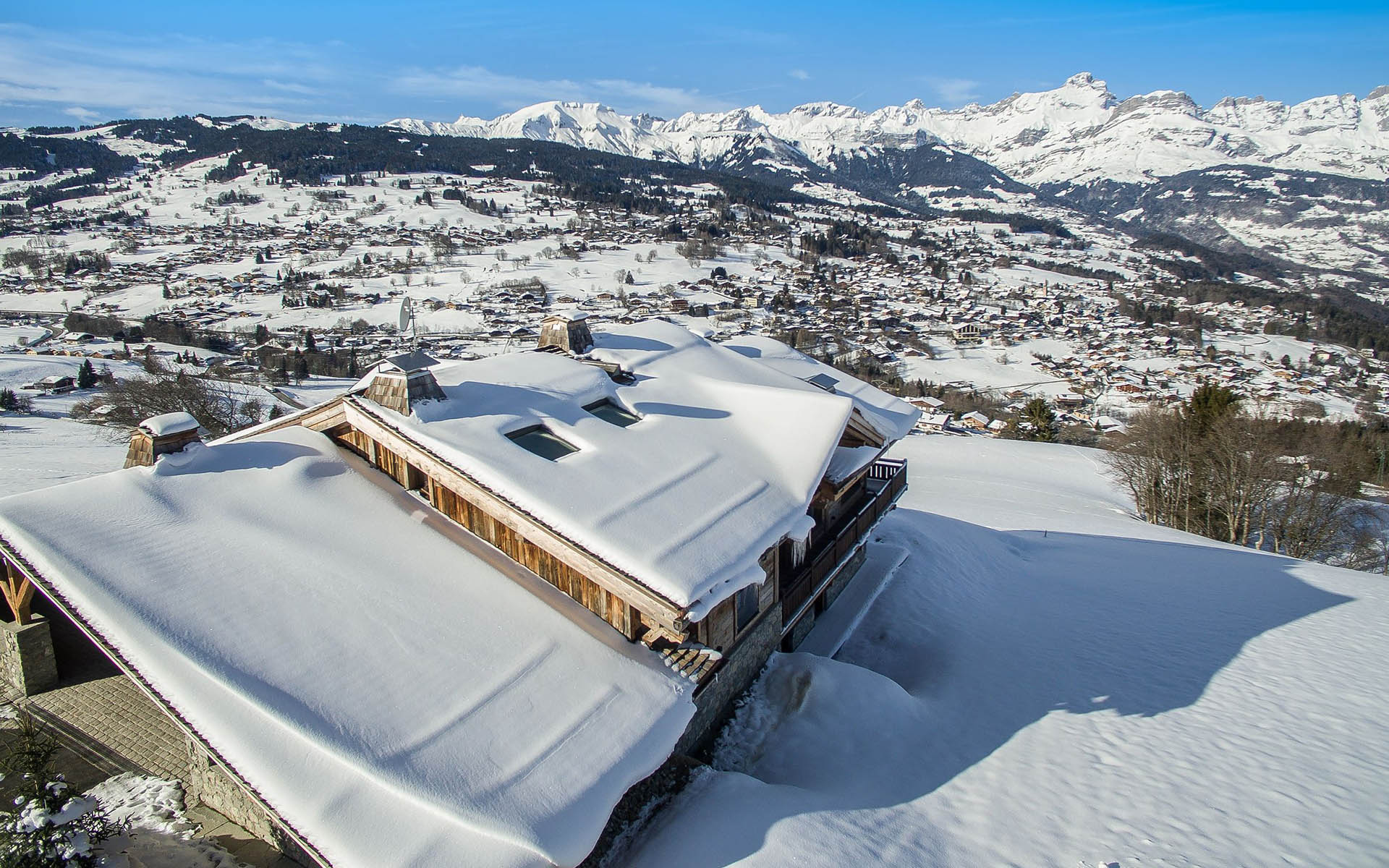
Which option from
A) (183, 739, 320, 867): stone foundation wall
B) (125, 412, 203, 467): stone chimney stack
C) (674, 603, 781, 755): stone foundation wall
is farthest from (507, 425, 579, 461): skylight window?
(183, 739, 320, 867): stone foundation wall

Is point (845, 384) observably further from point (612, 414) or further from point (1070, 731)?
point (1070, 731)

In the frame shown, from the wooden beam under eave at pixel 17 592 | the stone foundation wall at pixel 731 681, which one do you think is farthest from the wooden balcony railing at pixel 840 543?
the wooden beam under eave at pixel 17 592

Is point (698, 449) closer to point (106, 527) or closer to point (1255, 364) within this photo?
point (106, 527)

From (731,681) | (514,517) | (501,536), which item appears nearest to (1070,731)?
→ (731,681)

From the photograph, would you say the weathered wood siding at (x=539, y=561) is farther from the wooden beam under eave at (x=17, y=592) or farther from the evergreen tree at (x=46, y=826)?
the wooden beam under eave at (x=17, y=592)

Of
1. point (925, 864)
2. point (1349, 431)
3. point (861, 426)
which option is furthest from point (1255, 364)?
point (925, 864)

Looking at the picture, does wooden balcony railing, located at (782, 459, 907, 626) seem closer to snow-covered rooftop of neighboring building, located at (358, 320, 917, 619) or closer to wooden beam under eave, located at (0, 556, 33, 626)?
snow-covered rooftop of neighboring building, located at (358, 320, 917, 619)
